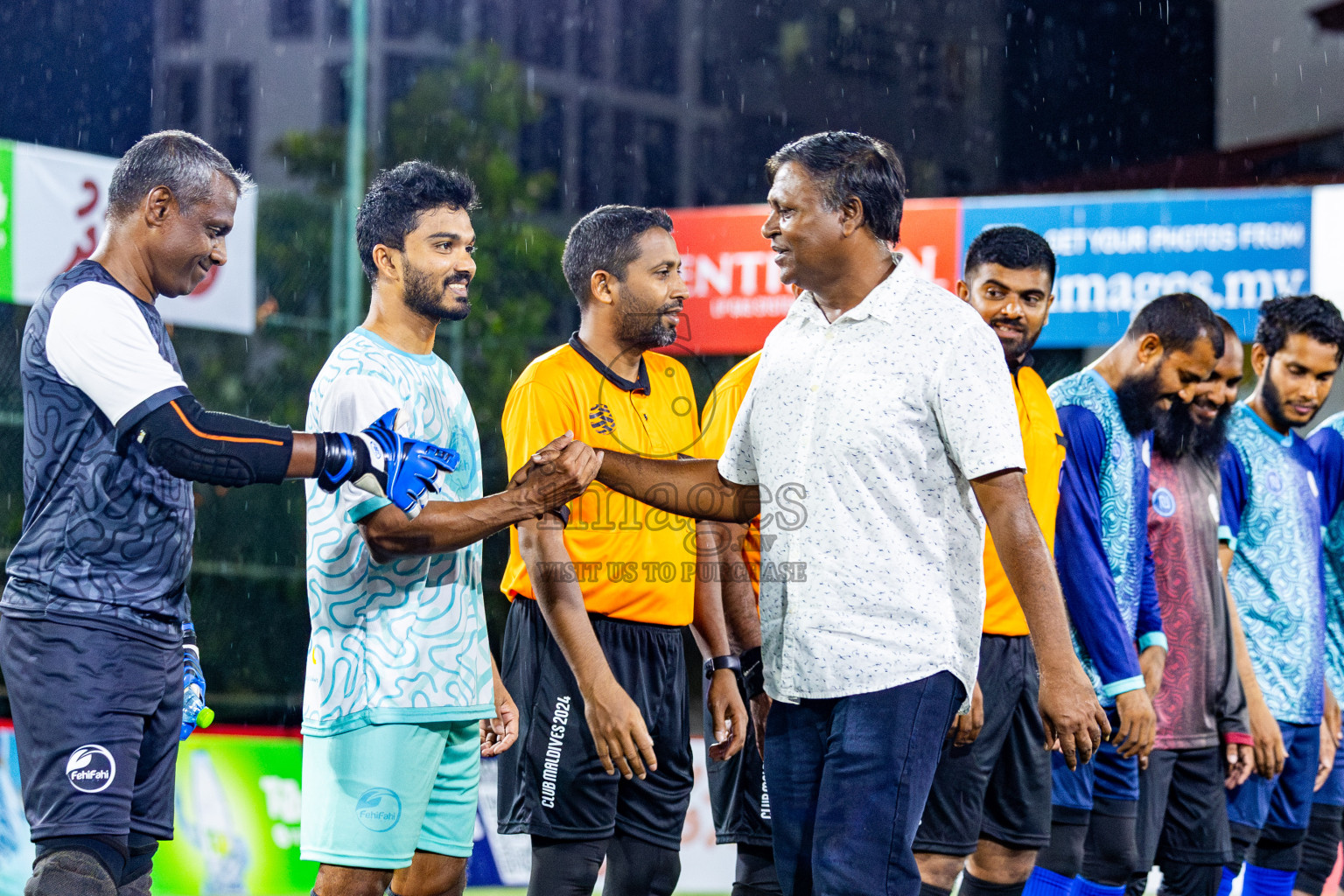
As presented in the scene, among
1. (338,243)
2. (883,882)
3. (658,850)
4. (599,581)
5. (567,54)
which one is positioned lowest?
(658,850)

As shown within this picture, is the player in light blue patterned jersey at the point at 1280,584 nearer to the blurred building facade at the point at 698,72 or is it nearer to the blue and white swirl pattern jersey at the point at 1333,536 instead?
the blue and white swirl pattern jersey at the point at 1333,536

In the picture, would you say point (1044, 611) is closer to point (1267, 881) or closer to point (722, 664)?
point (722, 664)

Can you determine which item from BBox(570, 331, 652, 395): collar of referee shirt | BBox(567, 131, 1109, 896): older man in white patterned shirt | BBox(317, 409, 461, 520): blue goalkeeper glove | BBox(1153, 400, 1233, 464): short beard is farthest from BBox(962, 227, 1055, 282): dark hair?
BBox(317, 409, 461, 520): blue goalkeeper glove

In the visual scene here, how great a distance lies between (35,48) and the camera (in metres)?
12.3

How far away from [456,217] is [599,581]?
1.01 m

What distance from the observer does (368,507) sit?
321 centimetres

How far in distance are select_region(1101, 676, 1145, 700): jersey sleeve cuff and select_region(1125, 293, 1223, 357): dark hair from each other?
1.08m

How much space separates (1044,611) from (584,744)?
141cm

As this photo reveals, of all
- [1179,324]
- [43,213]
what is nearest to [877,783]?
[1179,324]

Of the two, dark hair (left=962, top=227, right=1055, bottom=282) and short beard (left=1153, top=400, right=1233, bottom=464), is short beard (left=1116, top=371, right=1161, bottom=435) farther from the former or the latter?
dark hair (left=962, top=227, right=1055, bottom=282)

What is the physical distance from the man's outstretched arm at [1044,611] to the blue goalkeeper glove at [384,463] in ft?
3.88

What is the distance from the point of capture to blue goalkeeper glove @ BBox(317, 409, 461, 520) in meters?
3.01

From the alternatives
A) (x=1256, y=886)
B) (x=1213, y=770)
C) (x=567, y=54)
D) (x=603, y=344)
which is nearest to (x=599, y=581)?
(x=603, y=344)

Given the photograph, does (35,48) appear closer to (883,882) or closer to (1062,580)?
(1062,580)
